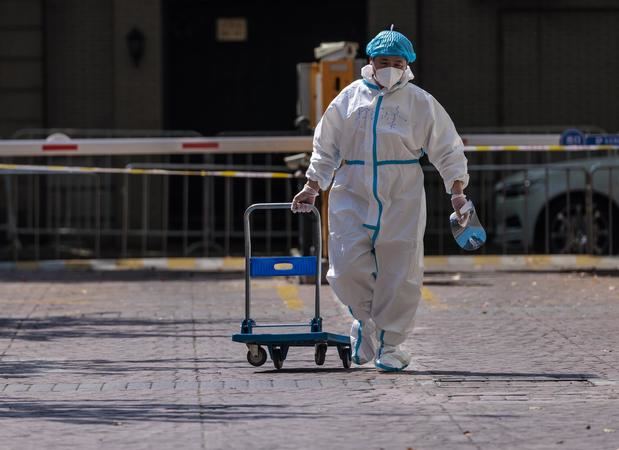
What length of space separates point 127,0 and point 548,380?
13.2 meters

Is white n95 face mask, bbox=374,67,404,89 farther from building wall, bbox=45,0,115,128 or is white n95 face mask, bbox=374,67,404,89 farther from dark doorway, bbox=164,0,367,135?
dark doorway, bbox=164,0,367,135

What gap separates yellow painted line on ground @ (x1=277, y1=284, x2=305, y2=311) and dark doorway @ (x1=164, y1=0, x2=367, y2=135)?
731cm

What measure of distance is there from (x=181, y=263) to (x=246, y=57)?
5.67 m

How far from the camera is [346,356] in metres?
9.18

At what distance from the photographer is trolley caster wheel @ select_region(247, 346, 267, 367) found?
362 inches

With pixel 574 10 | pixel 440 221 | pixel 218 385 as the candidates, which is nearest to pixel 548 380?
pixel 218 385

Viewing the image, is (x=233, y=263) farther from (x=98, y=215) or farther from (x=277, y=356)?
(x=277, y=356)

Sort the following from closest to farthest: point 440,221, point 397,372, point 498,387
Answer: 1. point 498,387
2. point 397,372
3. point 440,221

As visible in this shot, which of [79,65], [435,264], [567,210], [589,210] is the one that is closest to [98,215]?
[435,264]

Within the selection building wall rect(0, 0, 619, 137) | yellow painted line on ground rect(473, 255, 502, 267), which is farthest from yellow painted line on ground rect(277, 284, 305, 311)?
building wall rect(0, 0, 619, 137)

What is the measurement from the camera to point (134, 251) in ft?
64.4

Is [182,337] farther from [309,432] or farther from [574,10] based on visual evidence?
[574,10]

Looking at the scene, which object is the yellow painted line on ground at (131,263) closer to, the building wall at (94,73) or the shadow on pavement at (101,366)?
the building wall at (94,73)

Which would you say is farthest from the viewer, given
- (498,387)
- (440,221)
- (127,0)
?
(127,0)
